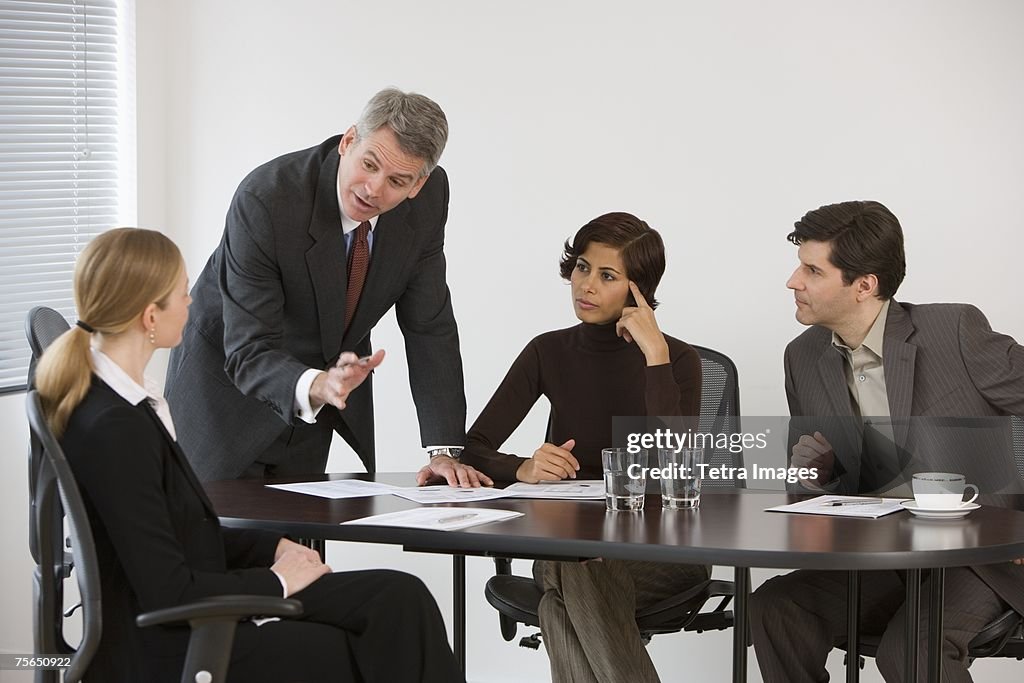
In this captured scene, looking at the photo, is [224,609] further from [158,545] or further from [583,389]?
[583,389]

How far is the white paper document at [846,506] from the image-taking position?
217cm

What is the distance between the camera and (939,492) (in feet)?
7.02

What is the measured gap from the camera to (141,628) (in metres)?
1.85

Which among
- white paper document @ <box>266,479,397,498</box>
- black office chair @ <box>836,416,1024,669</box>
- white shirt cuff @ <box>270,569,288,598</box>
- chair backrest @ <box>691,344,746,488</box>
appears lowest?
black office chair @ <box>836,416,1024,669</box>

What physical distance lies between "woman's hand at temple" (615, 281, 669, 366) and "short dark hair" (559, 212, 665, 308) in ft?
0.39

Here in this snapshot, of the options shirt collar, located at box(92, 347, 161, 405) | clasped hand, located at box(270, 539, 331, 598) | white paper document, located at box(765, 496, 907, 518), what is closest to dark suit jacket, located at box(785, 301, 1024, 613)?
white paper document, located at box(765, 496, 907, 518)

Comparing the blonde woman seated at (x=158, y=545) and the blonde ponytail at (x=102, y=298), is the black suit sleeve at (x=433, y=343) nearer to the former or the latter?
the blonde woman seated at (x=158, y=545)

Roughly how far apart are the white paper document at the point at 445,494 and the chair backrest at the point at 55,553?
72cm

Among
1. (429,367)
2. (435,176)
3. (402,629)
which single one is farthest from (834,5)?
(402,629)

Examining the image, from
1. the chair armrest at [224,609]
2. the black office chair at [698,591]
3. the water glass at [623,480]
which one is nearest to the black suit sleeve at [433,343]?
the black office chair at [698,591]

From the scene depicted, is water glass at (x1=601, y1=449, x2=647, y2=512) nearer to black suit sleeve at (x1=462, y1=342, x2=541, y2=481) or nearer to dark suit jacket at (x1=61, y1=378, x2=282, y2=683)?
black suit sleeve at (x1=462, y1=342, x2=541, y2=481)

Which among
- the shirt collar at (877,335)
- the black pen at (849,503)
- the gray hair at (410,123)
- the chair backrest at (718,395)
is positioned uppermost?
the gray hair at (410,123)

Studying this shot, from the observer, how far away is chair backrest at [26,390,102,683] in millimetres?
1753

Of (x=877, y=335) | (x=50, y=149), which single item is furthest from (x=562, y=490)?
(x=50, y=149)
